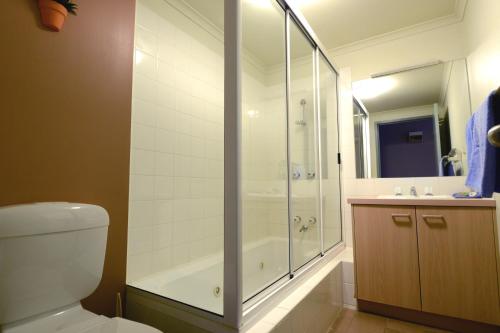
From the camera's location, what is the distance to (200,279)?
1740 mm

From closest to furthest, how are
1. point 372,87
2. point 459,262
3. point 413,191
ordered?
point 459,262, point 413,191, point 372,87

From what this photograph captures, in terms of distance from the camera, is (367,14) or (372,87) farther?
(372,87)

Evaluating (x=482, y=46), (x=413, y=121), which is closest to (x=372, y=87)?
(x=413, y=121)

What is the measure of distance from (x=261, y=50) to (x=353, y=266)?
180 cm

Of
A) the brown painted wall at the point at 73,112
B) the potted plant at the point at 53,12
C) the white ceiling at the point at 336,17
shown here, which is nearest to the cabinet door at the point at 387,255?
the white ceiling at the point at 336,17

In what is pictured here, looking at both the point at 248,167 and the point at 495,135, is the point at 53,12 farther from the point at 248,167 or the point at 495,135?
the point at 495,135

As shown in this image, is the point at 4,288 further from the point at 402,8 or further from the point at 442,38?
the point at 442,38

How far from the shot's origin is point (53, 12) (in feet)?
3.65

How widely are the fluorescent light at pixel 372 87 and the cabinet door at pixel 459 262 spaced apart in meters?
1.31

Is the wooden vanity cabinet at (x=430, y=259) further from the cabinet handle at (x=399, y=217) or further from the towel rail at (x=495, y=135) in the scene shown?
the towel rail at (x=495, y=135)

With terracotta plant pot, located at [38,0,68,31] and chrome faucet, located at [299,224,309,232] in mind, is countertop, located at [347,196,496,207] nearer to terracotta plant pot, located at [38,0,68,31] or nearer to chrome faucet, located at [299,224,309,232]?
chrome faucet, located at [299,224,309,232]

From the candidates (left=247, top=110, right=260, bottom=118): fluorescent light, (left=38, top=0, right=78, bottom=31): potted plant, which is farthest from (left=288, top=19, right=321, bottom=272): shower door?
(left=38, top=0, right=78, bottom=31): potted plant

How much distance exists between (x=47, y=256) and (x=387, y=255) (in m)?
1.95

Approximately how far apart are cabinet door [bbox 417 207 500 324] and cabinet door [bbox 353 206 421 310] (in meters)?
0.06
